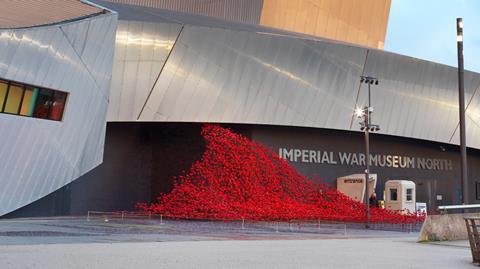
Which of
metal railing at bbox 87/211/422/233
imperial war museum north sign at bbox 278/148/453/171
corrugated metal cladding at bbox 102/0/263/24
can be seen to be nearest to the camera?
metal railing at bbox 87/211/422/233

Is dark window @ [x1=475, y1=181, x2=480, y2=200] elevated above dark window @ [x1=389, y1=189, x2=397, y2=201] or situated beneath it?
elevated above

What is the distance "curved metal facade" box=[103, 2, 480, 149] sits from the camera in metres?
27.7

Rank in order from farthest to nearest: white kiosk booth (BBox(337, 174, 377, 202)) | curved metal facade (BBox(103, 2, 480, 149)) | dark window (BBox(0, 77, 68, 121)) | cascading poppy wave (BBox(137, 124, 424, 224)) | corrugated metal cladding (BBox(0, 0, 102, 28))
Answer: white kiosk booth (BBox(337, 174, 377, 202))
curved metal facade (BBox(103, 2, 480, 149))
cascading poppy wave (BBox(137, 124, 424, 224))
corrugated metal cladding (BBox(0, 0, 102, 28))
dark window (BBox(0, 77, 68, 121))

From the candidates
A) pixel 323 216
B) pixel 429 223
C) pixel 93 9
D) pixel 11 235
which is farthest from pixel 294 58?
pixel 11 235

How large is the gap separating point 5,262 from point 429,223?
12.0 meters

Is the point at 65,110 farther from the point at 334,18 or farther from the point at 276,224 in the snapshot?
the point at 334,18

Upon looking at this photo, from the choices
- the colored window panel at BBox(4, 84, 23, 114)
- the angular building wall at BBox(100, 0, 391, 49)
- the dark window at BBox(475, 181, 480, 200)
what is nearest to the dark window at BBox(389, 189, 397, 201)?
the dark window at BBox(475, 181, 480, 200)

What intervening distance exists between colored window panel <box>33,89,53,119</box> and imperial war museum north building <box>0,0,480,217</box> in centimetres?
6

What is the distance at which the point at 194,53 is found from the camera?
27984 millimetres

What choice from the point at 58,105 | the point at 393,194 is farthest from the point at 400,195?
the point at 58,105

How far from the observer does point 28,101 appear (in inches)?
874

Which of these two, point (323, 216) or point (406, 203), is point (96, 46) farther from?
point (406, 203)

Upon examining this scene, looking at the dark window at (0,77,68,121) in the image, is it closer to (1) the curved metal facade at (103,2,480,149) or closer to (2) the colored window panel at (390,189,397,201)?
(1) the curved metal facade at (103,2,480,149)

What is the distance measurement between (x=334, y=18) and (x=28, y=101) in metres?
24.6
